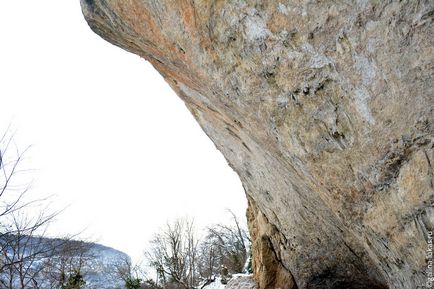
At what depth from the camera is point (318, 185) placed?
3748 mm

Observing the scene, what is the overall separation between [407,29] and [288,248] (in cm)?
535

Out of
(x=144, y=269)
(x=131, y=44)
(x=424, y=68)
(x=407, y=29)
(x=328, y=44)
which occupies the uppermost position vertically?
(x=144, y=269)

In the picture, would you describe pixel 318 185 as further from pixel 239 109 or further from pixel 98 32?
pixel 98 32

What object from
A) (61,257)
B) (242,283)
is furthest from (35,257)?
(61,257)

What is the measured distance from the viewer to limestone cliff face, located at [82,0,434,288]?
Result: 273 centimetres

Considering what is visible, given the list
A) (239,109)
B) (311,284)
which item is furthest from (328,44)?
(311,284)

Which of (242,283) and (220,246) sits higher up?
(220,246)

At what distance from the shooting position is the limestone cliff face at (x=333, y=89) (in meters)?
2.73

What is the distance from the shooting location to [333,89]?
3.11 metres
